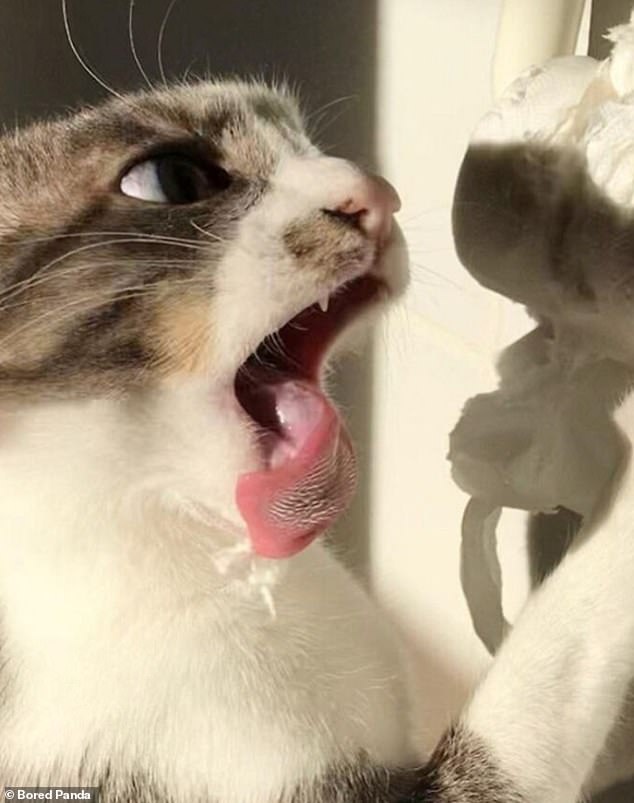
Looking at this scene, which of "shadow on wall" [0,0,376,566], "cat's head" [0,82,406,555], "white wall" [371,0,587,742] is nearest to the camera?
"cat's head" [0,82,406,555]

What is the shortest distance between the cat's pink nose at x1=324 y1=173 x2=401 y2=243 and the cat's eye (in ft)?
0.20

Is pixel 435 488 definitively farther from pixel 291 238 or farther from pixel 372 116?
pixel 291 238

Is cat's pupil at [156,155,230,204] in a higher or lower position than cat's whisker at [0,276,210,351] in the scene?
higher

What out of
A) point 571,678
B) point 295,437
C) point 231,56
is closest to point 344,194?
point 295,437

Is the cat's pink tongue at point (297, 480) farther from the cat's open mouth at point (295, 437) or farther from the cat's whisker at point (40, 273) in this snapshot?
the cat's whisker at point (40, 273)

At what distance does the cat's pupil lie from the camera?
52cm

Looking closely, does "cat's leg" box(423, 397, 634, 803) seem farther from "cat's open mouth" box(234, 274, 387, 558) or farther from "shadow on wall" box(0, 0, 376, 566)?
"shadow on wall" box(0, 0, 376, 566)

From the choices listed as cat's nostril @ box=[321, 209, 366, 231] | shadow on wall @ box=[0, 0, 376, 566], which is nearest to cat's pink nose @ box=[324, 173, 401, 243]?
cat's nostril @ box=[321, 209, 366, 231]

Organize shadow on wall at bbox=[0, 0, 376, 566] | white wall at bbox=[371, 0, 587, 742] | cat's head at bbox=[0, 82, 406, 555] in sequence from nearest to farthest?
cat's head at bbox=[0, 82, 406, 555] < white wall at bbox=[371, 0, 587, 742] < shadow on wall at bbox=[0, 0, 376, 566]

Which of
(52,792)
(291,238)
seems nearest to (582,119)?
(291,238)

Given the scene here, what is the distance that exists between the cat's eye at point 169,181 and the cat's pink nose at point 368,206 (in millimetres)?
62

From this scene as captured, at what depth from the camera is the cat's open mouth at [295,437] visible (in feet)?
1.73

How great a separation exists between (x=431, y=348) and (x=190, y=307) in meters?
0.34

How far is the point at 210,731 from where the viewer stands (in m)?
0.55
